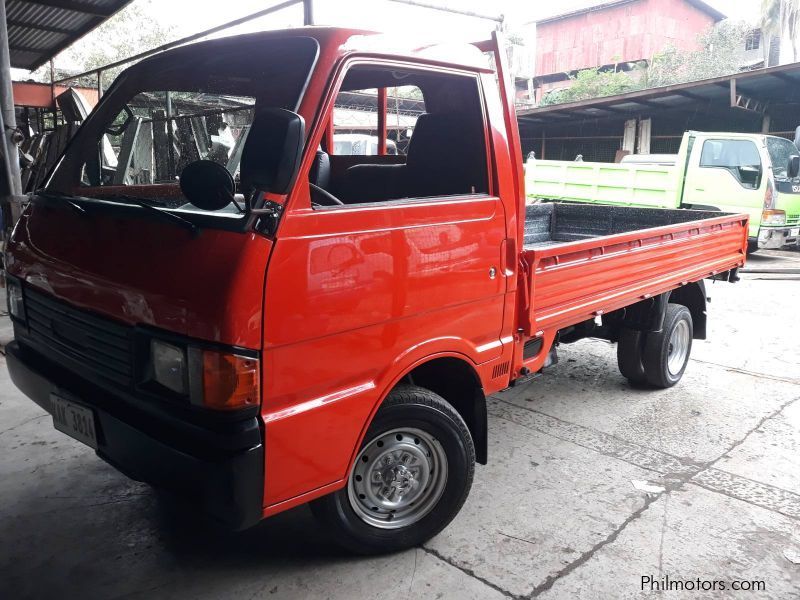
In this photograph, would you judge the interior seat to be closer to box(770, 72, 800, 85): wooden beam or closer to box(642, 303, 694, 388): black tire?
box(642, 303, 694, 388): black tire

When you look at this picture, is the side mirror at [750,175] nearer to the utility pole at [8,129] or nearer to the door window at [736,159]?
Answer: the door window at [736,159]

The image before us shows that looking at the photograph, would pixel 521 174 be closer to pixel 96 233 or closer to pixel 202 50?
pixel 202 50

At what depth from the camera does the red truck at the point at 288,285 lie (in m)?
1.92

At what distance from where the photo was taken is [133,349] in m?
2.07

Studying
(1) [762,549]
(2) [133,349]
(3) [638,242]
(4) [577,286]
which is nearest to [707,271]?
(3) [638,242]

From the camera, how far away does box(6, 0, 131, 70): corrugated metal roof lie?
28.3 feet

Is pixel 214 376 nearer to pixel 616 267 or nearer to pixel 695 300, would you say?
pixel 616 267

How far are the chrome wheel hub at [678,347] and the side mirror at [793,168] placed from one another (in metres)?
6.64

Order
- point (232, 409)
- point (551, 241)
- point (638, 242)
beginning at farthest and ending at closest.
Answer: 1. point (551, 241)
2. point (638, 242)
3. point (232, 409)

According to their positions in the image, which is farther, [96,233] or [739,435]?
[739,435]

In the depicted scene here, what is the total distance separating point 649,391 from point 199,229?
3.69 metres

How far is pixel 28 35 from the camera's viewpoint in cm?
1062

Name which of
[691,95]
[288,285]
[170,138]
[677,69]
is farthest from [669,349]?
[677,69]

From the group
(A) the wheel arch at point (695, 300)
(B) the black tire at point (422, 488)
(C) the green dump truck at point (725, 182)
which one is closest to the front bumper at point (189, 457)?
(B) the black tire at point (422, 488)
